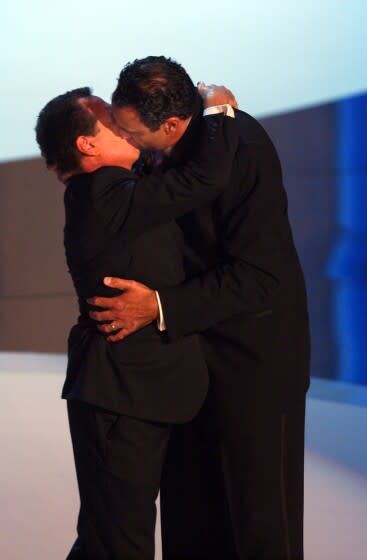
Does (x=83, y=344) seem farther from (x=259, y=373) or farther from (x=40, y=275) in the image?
(x=40, y=275)

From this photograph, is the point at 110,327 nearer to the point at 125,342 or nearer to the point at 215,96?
the point at 125,342

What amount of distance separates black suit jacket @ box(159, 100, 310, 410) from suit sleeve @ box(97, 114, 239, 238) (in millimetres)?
55

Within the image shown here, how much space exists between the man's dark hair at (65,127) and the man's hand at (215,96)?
0.21 metres

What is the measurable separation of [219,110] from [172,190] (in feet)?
0.66

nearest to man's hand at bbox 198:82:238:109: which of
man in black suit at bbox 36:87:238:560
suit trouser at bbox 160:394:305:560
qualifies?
man in black suit at bbox 36:87:238:560

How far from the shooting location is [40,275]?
6957 millimetres

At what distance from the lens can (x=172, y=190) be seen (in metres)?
1.62

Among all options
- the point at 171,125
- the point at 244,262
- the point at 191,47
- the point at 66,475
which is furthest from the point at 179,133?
the point at 191,47

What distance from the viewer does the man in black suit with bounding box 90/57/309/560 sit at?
5.52 feet

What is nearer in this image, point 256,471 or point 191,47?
point 256,471

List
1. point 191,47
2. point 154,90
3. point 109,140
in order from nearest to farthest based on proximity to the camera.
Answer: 1. point 154,90
2. point 109,140
3. point 191,47

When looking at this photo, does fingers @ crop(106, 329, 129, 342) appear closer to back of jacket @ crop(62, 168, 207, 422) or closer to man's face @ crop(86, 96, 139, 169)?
back of jacket @ crop(62, 168, 207, 422)

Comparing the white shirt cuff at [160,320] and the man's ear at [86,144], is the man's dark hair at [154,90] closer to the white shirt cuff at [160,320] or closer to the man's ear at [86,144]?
the man's ear at [86,144]

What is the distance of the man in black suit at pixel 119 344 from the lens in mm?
1649
